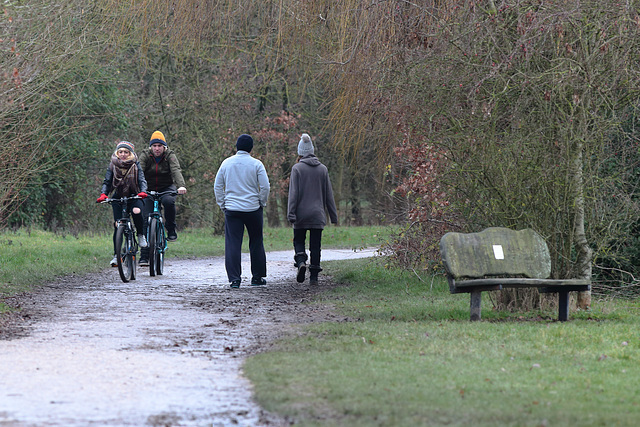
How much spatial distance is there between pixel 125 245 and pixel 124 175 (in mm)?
1058

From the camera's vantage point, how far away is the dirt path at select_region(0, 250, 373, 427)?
5.23m

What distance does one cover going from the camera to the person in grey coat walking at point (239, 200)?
516 inches

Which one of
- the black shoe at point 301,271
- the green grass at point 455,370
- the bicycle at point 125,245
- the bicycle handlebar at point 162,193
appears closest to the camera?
the green grass at point 455,370

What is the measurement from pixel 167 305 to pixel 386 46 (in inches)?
164

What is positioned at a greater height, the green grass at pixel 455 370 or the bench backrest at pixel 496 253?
the bench backrest at pixel 496 253

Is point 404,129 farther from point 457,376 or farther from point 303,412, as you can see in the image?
point 303,412

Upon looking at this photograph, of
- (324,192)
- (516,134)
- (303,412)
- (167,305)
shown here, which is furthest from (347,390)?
(324,192)

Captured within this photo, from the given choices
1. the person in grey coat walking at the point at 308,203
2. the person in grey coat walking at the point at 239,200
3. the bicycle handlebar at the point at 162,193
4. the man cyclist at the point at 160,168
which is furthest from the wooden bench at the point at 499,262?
the man cyclist at the point at 160,168

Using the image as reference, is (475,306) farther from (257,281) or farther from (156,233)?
(156,233)

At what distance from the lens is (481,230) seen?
9984 millimetres

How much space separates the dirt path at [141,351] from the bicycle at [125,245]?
0.31 meters

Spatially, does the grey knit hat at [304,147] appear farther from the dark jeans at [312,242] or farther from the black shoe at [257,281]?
the black shoe at [257,281]

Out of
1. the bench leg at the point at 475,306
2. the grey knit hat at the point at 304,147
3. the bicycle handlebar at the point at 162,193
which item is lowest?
the bench leg at the point at 475,306

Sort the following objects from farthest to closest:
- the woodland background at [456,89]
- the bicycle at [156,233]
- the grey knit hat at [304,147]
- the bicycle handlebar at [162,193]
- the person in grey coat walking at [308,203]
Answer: the bicycle at [156,233]
the bicycle handlebar at [162,193]
the grey knit hat at [304,147]
the person in grey coat walking at [308,203]
the woodland background at [456,89]
